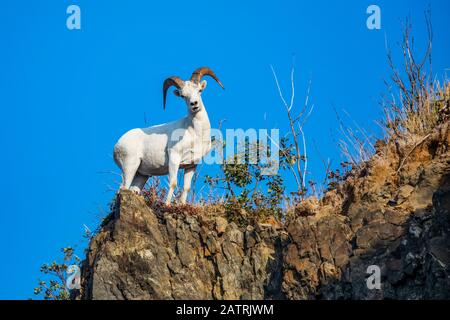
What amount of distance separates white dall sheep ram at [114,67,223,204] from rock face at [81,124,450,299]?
141 centimetres

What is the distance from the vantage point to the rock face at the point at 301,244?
16578 millimetres

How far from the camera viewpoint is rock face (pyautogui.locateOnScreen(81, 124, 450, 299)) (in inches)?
653

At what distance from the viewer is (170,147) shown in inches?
826

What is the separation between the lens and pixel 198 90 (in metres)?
21.0

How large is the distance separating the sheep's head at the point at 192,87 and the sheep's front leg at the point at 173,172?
1.09 metres

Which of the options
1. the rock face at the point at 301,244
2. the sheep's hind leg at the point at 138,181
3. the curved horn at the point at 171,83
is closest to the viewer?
the rock face at the point at 301,244

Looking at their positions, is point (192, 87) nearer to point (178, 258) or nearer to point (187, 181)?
A: point (187, 181)

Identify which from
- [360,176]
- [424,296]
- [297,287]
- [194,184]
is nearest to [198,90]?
[194,184]

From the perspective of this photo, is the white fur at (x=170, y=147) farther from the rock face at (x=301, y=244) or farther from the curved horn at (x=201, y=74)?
the rock face at (x=301, y=244)
